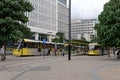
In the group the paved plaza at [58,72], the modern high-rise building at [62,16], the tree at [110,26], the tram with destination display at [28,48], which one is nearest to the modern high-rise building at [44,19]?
the modern high-rise building at [62,16]

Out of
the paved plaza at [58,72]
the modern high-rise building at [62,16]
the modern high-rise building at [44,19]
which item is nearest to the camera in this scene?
the paved plaza at [58,72]

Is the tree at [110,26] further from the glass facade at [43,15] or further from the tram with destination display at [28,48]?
the glass facade at [43,15]

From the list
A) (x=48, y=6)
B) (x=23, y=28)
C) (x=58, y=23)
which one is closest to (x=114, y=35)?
(x=23, y=28)

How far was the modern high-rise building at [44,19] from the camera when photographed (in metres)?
128

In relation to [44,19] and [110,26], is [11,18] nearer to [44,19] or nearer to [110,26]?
[110,26]

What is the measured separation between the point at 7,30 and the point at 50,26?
10802cm

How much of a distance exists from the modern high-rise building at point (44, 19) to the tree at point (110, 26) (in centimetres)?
7703

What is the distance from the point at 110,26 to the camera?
4412cm

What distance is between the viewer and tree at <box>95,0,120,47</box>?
42.9 meters

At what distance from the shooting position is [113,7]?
4497 centimetres

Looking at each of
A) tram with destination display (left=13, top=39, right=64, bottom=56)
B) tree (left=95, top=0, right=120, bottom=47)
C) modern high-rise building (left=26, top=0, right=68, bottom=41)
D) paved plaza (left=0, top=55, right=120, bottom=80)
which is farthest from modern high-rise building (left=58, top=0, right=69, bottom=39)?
paved plaza (left=0, top=55, right=120, bottom=80)

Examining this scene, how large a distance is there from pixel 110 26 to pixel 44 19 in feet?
319

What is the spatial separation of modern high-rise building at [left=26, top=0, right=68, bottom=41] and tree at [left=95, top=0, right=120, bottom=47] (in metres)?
77.0

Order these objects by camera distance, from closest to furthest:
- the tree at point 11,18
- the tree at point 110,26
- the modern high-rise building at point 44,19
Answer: the tree at point 11,18
the tree at point 110,26
the modern high-rise building at point 44,19
